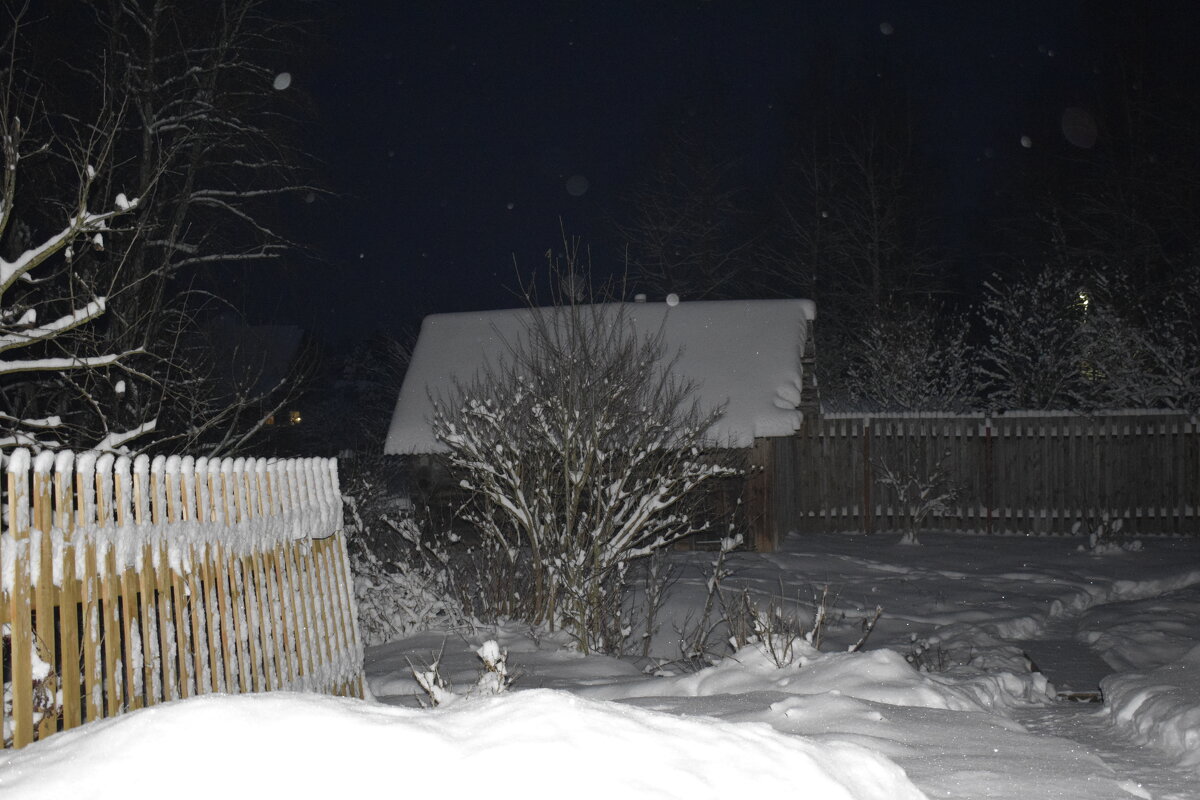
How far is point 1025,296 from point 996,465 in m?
Result: 8.08

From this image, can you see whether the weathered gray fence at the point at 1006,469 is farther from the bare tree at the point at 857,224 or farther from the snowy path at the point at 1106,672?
the bare tree at the point at 857,224

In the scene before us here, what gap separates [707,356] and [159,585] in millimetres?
12742

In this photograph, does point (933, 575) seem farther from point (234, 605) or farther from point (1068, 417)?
point (234, 605)

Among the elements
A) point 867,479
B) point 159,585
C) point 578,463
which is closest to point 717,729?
point 159,585

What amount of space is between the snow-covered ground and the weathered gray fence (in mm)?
6575

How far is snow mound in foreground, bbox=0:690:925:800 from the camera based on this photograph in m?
2.72

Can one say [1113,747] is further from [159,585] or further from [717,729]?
[159,585]

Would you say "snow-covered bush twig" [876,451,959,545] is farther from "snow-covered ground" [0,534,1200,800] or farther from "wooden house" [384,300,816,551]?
"snow-covered ground" [0,534,1200,800]

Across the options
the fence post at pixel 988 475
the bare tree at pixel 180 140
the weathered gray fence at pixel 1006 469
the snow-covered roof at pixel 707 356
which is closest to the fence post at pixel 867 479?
the weathered gray fence at pixel 1006 469

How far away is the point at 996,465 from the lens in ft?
54.7

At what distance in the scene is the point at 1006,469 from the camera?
16.6 metres

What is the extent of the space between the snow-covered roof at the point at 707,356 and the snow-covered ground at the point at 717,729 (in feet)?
17.3

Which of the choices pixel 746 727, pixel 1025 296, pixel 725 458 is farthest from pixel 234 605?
pixel 1025 296

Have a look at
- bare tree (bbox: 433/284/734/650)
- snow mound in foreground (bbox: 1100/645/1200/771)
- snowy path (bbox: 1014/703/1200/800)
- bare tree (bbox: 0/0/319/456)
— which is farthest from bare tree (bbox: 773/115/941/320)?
snowy path (bbox: 1014/703/1200/800)
